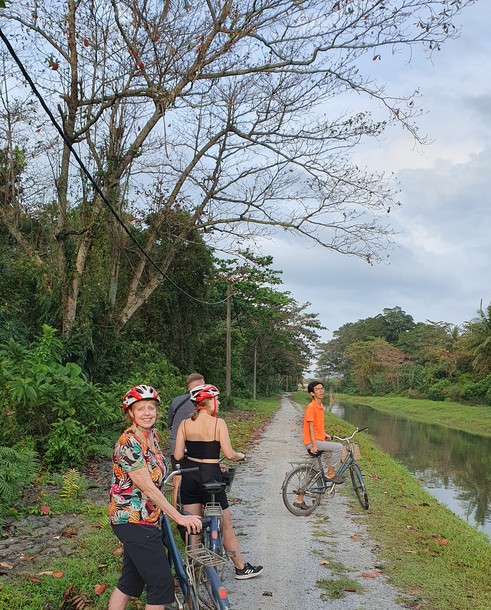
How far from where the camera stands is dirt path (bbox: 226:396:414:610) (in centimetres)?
470

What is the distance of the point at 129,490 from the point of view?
11.0 ft

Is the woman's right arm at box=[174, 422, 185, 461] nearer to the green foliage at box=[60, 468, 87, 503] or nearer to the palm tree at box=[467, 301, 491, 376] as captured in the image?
the green foliage at box=[60, 468, 87, 503]

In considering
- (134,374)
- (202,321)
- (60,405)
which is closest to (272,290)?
(202,321)

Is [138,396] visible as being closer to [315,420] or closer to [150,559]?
[150,559]

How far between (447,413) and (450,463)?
22.2m

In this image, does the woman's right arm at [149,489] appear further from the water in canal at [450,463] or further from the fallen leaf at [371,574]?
the water in canal at [450,463]

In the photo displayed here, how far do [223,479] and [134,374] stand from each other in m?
9.82

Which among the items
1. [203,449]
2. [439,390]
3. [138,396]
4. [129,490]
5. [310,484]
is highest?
[439,390]

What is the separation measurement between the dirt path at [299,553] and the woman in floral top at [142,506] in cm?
147

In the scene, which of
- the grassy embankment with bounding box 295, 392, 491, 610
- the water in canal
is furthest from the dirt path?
the water in canal

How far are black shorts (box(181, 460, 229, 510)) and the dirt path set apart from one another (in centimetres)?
81

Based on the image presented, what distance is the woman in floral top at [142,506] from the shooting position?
3.27 m

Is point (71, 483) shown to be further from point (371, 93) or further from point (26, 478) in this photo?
point (371, 93)

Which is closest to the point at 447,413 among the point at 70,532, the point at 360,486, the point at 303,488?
the point at 360,486
